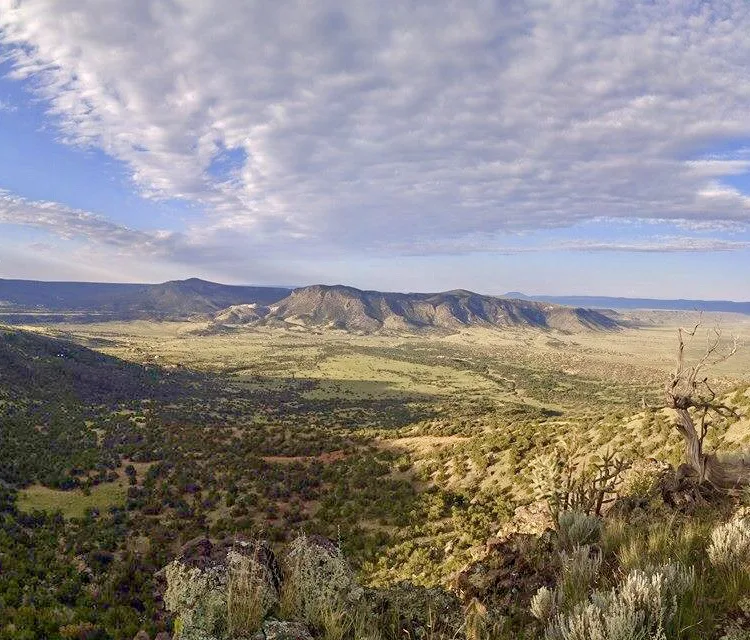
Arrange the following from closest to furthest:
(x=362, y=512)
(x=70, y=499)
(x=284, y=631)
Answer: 1. (x=284, y=631)
2. (x=362, y=512)
3. (x=70, y=499)

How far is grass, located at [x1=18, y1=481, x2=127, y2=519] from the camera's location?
19.3 metres

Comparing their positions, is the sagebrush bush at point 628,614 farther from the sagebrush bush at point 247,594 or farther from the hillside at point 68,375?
the hillside at point 68,375

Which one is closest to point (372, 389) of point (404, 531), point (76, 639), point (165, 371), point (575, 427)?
point (165, 371)

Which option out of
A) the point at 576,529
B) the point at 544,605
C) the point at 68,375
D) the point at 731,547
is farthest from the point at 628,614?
the point at 68,375

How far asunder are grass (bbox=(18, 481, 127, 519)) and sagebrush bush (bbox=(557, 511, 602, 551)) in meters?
19.3

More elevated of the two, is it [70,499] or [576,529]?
[576,529]

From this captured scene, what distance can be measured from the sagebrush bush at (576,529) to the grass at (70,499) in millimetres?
19282

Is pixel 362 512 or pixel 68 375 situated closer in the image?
pixel 362 512

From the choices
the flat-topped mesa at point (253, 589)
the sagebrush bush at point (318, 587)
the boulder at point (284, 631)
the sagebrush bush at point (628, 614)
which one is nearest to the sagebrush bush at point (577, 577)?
the sagebrush bush at point (628, 614)

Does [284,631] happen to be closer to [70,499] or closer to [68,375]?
[70,499]

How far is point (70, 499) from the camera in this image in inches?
817

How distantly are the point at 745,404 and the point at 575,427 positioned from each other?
7172 mm

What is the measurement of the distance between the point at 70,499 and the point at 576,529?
2173cm

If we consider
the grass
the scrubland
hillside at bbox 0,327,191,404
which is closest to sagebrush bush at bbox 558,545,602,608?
the scrubland
